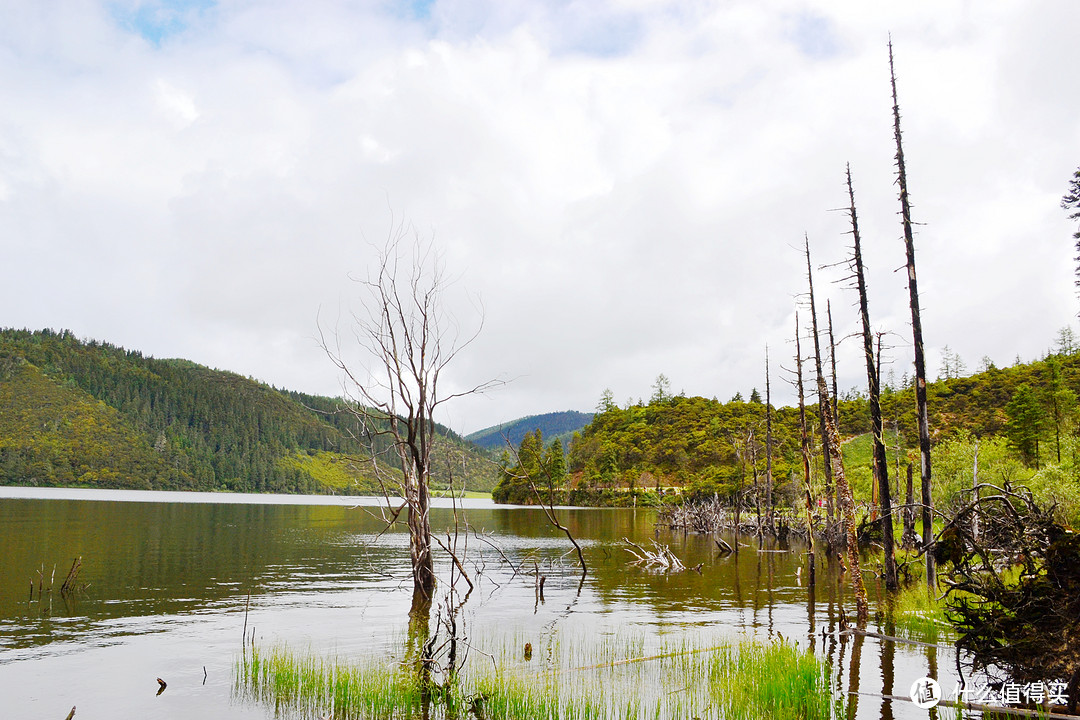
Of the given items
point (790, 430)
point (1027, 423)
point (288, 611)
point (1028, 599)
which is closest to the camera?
point (1028, 599)

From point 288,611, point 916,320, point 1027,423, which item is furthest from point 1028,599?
point 1027,423

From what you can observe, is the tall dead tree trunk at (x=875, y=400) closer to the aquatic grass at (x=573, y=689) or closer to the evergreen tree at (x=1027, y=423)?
the aquatic grass at (x=573, y=689)

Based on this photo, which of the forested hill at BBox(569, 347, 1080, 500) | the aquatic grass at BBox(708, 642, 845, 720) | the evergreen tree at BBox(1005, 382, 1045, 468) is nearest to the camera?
the aquatic grass at BBox(708, 642, 845, 720)

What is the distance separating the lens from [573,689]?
13195 millimetres

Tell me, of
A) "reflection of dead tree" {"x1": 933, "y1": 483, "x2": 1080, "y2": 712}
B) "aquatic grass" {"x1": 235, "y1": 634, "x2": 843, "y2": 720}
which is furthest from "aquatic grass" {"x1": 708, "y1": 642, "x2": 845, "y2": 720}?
"reflection of dead tree" {"x1": 933, "y1": 483, "x2": 1080, "y2": 712}

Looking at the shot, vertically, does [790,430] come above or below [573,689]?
above

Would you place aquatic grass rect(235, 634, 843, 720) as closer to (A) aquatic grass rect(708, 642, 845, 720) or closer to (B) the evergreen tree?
(A) aquatic grass rect(708, 642, 845, 720)

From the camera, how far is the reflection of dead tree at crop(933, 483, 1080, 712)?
10.1m

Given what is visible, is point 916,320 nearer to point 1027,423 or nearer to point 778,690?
point 778,690

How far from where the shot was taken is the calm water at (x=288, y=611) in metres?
14.3

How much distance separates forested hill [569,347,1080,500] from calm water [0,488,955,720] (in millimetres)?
25980

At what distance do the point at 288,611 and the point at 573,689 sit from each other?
15.0 m

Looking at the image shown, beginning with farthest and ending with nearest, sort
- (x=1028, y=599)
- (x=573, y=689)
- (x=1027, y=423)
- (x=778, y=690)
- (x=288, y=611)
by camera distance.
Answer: (x=1027, y=423), (x=288, y=611), (x=573, y=689), (x=778, y=690), (x=1028, y=599)

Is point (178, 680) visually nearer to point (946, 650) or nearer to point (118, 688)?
point (118, 688)
